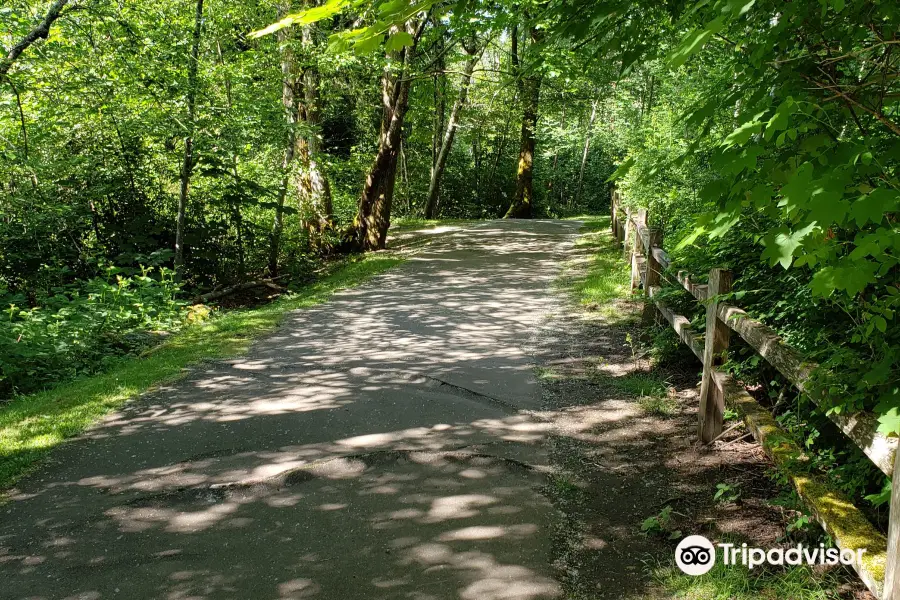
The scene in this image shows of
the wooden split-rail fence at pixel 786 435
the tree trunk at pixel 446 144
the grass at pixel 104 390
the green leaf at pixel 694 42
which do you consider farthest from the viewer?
the tree trunk at pixel 446 144

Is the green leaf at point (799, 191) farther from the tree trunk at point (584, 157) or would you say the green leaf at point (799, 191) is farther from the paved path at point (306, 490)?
the tree trunk at point (584, 157)

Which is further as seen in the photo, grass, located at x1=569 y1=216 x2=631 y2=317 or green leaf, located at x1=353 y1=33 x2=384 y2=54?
grass, located at x1=569 y1=216 x2=631 y2=317

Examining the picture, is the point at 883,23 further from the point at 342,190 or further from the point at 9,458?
the point at 342,190

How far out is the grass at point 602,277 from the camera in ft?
37.5

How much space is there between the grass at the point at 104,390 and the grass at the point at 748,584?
488cm

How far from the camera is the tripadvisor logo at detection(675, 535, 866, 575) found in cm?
351

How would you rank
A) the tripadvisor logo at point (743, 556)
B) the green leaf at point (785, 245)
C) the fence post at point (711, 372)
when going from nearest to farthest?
the green leaf at point (785, 245), the tripadvisor logo at point (743, 556), the fence post at point (711, 372)

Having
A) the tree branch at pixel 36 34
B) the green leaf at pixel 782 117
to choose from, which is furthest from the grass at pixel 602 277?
the tree branch at pixel 36 34

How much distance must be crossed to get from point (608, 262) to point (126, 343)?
33.3ft

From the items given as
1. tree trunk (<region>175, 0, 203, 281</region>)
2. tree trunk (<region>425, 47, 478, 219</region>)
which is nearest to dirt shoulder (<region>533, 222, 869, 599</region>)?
tree trunk (<region>175, 0, 203, 281</region>)

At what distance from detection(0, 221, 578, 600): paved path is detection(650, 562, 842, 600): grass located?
2.16ft

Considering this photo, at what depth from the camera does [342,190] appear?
2177 cm

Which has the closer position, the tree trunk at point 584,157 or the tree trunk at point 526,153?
the tree trunk at point 526,153

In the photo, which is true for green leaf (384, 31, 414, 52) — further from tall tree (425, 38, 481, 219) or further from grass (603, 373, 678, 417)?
tall tree (425, 38, 481, 219)
